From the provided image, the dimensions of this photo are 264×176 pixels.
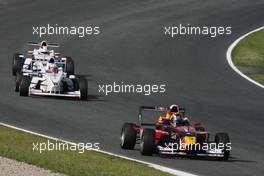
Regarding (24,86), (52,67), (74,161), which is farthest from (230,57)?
(74,161)

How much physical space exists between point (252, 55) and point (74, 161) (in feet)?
68.3

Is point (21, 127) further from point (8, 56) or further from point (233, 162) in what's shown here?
point (8, 56)

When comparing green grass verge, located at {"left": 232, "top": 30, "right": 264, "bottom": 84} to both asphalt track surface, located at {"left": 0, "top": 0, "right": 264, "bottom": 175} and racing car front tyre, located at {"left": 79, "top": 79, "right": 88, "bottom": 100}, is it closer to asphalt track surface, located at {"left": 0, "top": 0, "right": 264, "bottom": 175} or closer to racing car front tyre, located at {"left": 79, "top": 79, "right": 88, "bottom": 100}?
asphalt track surface, located at {"left": 0, "top": 0, "right": 264, "bottom": 175}

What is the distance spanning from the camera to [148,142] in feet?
66.6

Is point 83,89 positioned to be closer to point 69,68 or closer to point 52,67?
point 52,67

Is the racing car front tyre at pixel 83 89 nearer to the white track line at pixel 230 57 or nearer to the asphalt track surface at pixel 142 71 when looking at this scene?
the asphalt track surface at pixel 142 71

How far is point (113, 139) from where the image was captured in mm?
22594

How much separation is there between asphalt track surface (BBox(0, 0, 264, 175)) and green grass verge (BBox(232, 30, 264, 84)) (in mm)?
596

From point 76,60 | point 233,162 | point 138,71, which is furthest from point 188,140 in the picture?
point 76,60

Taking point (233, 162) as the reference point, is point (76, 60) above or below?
above

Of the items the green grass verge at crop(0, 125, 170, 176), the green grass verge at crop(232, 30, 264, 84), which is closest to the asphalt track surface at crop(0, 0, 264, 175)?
the green grass verge at crop(232, 30, 264, 84)

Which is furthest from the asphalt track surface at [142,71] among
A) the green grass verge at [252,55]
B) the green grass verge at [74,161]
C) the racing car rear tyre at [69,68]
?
the green grass verge at [74,161]

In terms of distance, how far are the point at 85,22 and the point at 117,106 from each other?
1611cm

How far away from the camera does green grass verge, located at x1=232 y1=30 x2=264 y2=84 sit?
115 ft
